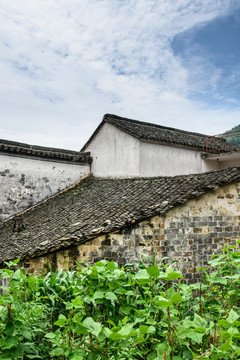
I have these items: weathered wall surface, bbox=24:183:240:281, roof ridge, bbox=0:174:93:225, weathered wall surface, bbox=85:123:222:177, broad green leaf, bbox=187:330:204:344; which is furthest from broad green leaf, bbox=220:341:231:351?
weathered wall surface, bbox=85:123:222:177

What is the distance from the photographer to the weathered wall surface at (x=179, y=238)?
767 centimetres

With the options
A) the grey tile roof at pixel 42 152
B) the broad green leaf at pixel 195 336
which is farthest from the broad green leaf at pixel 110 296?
the grey tile roof at pixel 42 152

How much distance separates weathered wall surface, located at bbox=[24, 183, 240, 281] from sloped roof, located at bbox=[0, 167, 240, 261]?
25cm

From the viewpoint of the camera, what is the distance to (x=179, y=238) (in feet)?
27.4

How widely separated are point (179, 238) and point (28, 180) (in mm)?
7374

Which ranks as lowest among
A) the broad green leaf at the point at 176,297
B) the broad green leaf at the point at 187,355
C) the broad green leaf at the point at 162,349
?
the broad green leaf at the point at 187,355

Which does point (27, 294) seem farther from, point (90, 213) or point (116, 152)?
point (116, 152)

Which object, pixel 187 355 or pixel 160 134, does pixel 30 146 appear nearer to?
pixel 160 134

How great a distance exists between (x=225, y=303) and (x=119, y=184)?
1025 cm

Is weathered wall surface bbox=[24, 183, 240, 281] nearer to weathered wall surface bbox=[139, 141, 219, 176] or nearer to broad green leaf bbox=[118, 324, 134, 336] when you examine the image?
weathered wall surface bbox=[139, 141, 219, 176]

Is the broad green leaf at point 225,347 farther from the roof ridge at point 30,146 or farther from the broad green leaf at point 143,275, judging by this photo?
the roof ridge at point 30,146

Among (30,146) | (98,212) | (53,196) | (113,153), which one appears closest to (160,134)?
(113,153)

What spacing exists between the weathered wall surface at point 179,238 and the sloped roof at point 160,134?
570 centimetres

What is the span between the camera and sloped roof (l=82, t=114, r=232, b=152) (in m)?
14.3
